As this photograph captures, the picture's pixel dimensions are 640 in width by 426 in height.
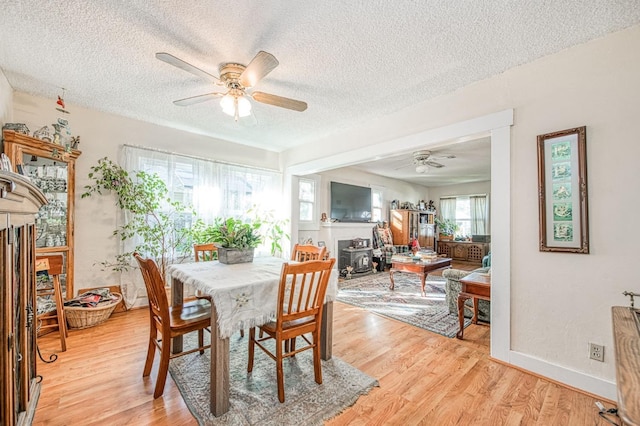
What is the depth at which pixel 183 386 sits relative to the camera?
1.94 metres

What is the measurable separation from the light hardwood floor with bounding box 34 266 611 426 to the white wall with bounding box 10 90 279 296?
813 millimetres

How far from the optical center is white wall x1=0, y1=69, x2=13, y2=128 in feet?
8.06

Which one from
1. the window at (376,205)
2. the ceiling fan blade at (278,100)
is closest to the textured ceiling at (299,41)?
the ceiling fan blade at (278,100)

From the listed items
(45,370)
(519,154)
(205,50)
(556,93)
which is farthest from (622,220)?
(45,370)

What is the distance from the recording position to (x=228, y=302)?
1688 mm

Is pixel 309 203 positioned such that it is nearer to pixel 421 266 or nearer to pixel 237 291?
pixel 421 266

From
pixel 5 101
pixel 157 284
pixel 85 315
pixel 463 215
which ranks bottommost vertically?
pixel 85 315

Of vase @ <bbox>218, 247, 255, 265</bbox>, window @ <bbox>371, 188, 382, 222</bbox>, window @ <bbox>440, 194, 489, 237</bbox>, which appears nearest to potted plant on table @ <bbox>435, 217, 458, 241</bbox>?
window @ <bbox>440, 194, 489, 237</bbox>

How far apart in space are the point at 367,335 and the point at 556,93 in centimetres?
270

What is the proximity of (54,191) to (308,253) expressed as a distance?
2856mm

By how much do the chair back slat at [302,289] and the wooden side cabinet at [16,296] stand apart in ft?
3.94

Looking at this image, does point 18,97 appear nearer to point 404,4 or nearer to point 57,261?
point 57,261

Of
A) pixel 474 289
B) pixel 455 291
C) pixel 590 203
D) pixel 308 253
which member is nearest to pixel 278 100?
pixel 308 253

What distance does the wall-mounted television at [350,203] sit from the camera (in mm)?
6078
